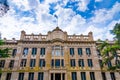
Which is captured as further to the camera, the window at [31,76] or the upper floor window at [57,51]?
the upper floor window at [57,51]

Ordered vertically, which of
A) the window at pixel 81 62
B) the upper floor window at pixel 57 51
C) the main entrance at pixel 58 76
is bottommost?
the main entrance at pixel 58 76

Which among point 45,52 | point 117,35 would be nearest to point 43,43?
point 45,52

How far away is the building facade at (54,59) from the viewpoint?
3300 centimetres

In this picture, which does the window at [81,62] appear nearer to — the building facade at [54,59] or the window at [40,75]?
the building facade at [54,59]

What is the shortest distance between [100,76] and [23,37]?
810 inches

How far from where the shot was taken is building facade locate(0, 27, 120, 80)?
33.0m

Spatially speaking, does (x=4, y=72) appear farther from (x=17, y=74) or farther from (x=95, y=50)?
(x=95, y=50)

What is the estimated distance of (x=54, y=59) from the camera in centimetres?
3478

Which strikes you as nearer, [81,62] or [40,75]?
[40,75]

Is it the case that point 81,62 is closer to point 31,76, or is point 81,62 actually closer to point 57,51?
point 57,51

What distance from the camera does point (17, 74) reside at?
3275cm

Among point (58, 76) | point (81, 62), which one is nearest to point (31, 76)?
point (58, 76)

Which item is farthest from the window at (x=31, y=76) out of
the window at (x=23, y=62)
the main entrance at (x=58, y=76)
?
the main entrance at (x=58, y=76)

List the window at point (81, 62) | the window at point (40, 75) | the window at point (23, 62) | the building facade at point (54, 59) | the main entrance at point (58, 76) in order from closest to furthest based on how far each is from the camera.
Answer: the main entrance at point (58, 76), the window at point (40, 75), the building facade at point (54, 59), the window at point (23, 62), the window at point (81, 62)
